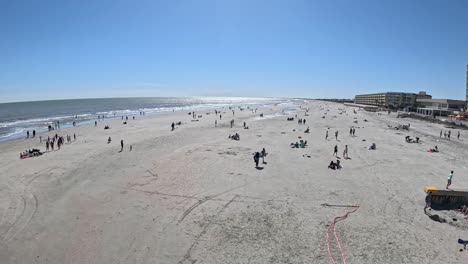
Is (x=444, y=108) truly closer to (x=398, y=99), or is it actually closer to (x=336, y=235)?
(x=398, y=99)

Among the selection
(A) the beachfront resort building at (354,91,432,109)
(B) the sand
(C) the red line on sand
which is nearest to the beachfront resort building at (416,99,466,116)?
(A) the beachfront resort building at (354,91,432,109)

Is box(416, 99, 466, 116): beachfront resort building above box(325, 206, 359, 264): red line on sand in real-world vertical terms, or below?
above

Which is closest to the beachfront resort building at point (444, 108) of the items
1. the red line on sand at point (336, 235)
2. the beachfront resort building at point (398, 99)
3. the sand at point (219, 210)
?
the beachfront resort building at point (398, 99)

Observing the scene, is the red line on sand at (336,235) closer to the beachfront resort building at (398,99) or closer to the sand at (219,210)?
the sand at (219,210)

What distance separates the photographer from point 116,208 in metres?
12.1

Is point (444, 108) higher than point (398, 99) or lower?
lower

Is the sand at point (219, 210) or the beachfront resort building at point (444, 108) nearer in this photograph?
the sand at point (219, 210)

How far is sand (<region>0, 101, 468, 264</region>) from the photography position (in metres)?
8.94

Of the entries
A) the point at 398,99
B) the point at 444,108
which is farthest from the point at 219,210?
the point at 398,99

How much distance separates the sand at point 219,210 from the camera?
8.94 metres

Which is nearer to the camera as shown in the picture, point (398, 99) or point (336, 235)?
point (336, 235)

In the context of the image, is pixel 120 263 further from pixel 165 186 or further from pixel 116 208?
pixel 165 186

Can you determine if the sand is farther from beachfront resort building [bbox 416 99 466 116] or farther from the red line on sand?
beachfront resort building [bbox 416 99 466 116]

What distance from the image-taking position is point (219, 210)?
38.9 ft
